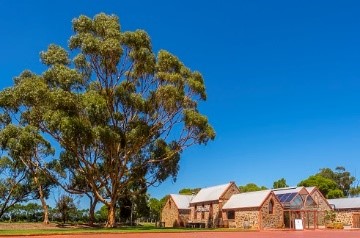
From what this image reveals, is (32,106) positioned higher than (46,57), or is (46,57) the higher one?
(46,57)

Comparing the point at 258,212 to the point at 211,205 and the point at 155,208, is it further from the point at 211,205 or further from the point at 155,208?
the point at 155,208

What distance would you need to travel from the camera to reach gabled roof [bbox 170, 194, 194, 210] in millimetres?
69750

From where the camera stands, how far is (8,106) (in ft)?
127

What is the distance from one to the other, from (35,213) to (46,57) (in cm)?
4669

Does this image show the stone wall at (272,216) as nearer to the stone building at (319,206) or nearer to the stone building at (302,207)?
the stone building at (302,207)

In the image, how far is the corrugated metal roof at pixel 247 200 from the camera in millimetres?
52722

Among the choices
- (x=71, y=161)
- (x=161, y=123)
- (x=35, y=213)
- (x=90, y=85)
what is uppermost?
(x=90, y=85)

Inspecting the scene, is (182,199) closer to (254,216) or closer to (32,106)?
(254,216)

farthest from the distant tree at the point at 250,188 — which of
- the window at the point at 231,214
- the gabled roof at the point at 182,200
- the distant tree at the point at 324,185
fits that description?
the window at the point at 231,214

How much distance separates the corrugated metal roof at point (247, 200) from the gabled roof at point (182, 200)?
12126 millimetres

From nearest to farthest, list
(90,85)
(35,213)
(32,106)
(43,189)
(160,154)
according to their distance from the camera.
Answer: (32,106)
(90,85)
(160,154)
(43,189)
(35,213)

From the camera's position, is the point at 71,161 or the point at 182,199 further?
the point at 182,199

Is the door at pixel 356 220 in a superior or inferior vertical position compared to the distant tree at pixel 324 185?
inferior

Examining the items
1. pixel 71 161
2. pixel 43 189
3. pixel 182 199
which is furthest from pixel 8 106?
pixel 182 199
